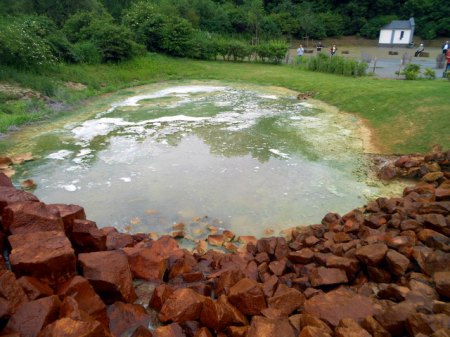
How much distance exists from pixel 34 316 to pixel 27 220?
163 centimetres

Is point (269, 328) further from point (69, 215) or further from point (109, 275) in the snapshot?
point (69, 215)

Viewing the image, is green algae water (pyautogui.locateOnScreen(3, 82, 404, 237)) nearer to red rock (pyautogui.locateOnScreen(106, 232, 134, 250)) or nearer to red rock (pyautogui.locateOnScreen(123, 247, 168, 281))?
red rock (pyautogui.locateOnScreen(106, 232, 134, 250))

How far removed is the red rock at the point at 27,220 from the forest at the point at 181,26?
14613mm

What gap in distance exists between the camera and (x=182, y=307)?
3820 millimetres

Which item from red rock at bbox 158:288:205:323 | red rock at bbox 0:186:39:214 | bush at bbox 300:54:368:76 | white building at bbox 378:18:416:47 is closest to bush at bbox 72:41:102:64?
bush at bbox 300:54:368:76

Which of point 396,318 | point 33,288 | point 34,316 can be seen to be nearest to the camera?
point 34,316

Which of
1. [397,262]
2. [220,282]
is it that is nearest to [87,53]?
[220,282]

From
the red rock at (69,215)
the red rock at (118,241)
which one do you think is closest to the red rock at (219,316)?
the red rock at (118,241)

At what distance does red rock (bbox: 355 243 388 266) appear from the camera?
4.73 meters

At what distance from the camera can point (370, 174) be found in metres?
8.88

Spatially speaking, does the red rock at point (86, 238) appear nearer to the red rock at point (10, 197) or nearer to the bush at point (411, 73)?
the red rock at point (10, 197)

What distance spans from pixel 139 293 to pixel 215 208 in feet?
10.0

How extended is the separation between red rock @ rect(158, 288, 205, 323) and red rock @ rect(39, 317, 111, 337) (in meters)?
0.89

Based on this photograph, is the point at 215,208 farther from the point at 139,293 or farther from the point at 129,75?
the point at 129,75
